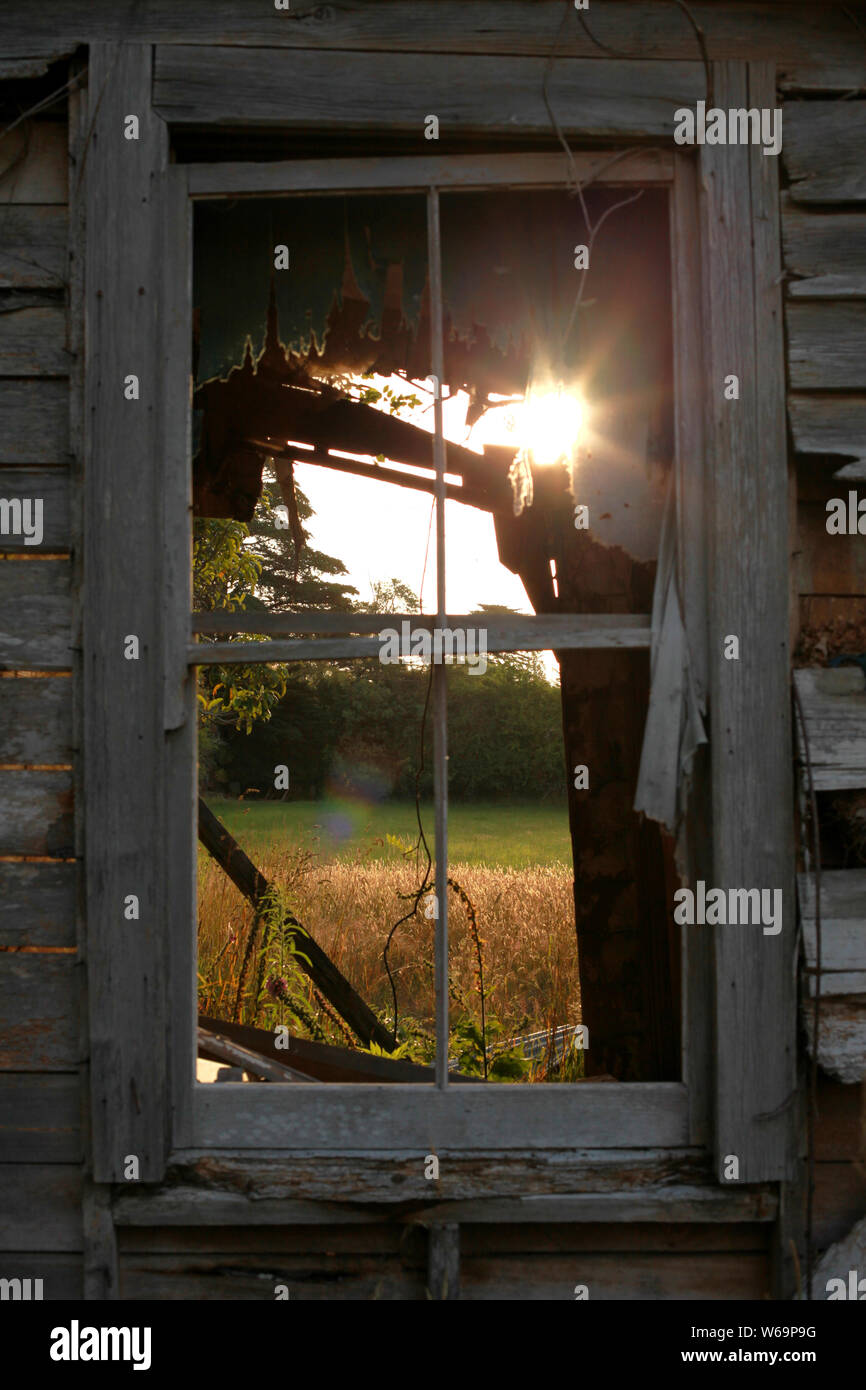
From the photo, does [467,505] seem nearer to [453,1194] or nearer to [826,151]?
[826,151]

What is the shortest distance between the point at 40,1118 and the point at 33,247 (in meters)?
1.65

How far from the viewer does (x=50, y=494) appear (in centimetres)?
170

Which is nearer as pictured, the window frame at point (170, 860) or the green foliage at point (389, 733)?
the window frame at point (170, 860)

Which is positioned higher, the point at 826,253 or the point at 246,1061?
the point at 826,253

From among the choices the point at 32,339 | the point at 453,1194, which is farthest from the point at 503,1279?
the point at 32,339

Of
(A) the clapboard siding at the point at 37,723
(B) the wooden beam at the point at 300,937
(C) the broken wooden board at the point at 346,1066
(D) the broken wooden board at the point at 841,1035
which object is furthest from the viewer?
(B) the wooden beam at the point at 300,937

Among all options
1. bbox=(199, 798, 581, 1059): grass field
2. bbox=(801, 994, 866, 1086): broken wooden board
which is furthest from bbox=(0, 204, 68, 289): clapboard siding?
bbox=(199, 798, 581, 1059): grass field

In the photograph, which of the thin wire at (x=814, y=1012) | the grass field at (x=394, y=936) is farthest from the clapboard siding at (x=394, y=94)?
the grass field at (x=394, y=936)

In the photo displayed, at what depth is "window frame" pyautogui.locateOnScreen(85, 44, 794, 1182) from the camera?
1.63 m

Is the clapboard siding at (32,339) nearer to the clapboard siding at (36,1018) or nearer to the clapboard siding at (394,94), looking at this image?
the clapboard siding at (394,94)

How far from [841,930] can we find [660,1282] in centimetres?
73

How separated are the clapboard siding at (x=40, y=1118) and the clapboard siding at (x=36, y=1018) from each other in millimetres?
26

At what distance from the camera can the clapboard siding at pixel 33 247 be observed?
1699 millimetres
